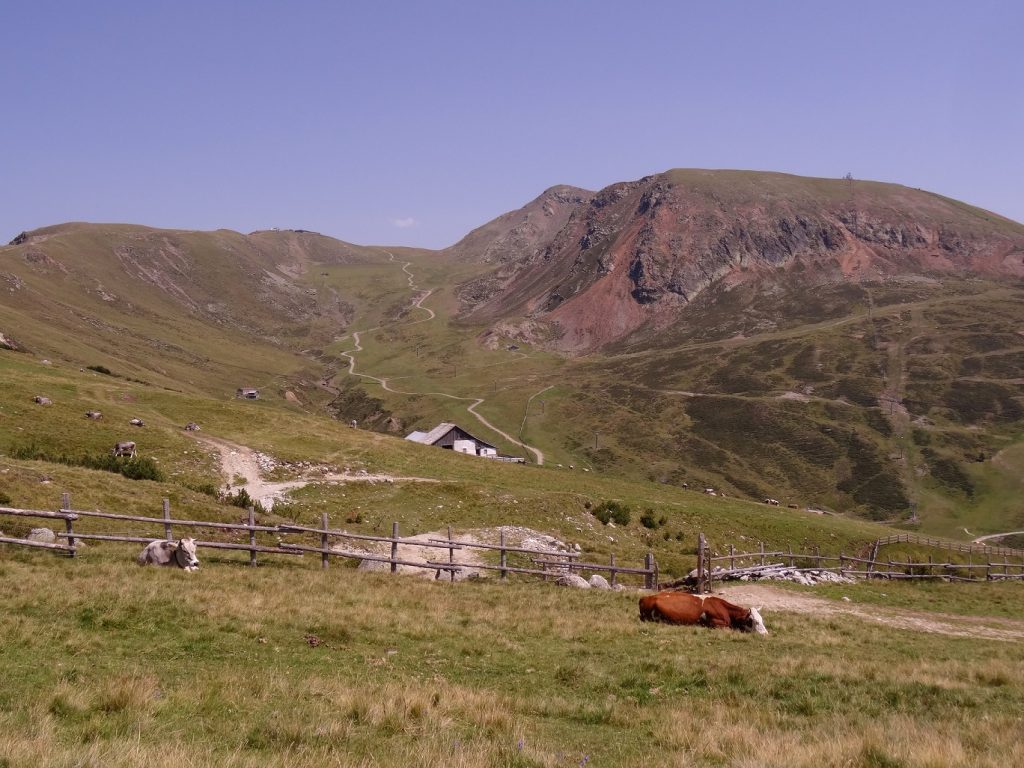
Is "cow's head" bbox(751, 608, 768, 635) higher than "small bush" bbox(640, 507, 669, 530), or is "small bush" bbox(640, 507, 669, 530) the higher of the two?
"cow's head" bbox(751, 608, 768, 635)

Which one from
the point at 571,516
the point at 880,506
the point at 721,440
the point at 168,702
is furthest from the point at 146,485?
the point at 721,440

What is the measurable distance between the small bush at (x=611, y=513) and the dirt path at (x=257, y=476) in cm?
1269

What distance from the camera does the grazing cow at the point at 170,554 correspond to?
858 inches

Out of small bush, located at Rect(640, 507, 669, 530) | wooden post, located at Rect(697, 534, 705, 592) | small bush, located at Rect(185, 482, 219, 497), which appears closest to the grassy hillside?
small bush, located at Rect(640, 507, 669, 530)

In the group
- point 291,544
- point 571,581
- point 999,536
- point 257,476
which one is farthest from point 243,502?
point 999,536

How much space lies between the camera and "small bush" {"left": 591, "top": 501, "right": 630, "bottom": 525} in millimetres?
52469

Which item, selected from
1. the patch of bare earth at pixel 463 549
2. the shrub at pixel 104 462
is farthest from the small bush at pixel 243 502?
the patch of bare earth at pixel 463 549

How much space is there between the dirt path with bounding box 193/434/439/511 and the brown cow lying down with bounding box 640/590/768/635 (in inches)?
1117

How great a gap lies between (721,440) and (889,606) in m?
126

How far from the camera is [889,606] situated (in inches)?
1284

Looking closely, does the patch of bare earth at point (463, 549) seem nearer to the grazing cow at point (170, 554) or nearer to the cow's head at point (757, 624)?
the grazing cow at point (170, 554)

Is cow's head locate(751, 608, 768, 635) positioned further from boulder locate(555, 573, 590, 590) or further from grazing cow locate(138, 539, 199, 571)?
grazing cow locate(138, 539, 199, 571)

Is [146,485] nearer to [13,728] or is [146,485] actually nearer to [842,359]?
[13,728]

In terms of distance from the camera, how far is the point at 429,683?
1206cm
